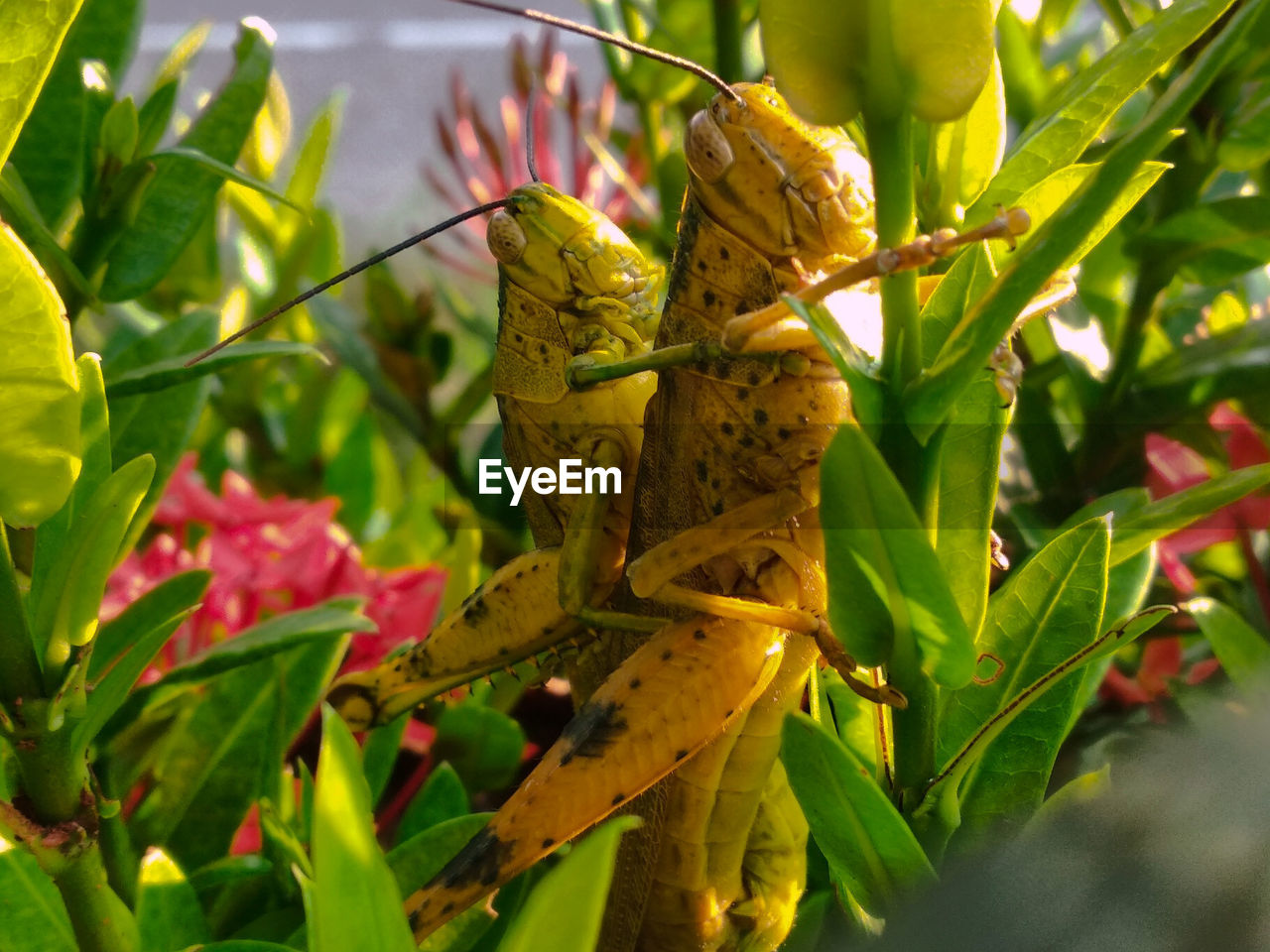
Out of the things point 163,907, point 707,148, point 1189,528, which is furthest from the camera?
point 1189,528

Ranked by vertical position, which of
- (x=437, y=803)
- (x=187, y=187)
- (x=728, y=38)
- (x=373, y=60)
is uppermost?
(x=373, y=60)

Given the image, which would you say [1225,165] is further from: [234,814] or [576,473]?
[234,814]

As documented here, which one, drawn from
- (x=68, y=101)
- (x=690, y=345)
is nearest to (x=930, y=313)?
(x=690, y=345)

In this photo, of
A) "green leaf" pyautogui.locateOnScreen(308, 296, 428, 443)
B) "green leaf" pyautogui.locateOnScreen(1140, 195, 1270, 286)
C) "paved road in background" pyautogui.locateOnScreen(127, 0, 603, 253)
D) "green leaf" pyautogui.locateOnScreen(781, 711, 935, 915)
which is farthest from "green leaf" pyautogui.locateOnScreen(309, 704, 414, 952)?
"paved road in background" pyautogui.locateOnScreen(127, 0, 603, 253)

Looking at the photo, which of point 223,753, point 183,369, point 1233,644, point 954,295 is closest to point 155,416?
point 183,369

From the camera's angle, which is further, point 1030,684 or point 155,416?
point 155,416

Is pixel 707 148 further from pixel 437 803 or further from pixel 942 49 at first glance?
pixel 437 803

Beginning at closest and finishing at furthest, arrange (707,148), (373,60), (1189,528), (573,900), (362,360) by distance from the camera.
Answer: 1. (573,900)
2. (707,148)
3. (1189,528)
4. (362,360)
5. (373,60)
